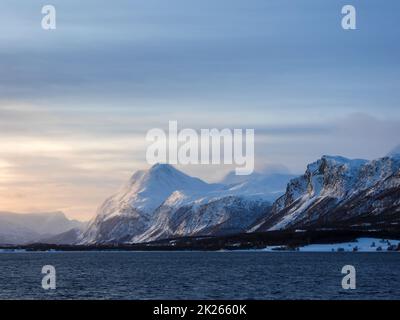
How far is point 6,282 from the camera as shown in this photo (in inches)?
6491

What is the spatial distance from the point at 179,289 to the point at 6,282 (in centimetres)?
4544

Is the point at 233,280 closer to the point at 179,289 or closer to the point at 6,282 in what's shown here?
the point at 179,289
